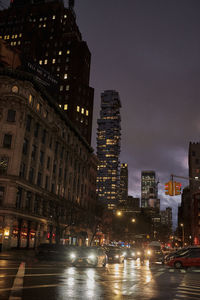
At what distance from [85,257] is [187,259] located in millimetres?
9540

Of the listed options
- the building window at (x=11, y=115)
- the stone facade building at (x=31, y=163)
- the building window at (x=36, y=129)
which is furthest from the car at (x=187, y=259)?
the building window at (x=36, y=129)

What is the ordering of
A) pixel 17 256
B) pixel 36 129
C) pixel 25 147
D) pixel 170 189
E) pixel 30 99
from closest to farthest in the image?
pixel 170 189
pixel 17 256
pixel 25 147
pixel 30 99
pixel 36 129

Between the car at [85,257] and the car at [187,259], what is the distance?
7.19 m

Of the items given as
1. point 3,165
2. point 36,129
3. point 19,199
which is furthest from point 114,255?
point 36,129

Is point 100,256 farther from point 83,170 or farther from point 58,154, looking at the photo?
point 83,170

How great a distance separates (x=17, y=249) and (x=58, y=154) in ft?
68.0

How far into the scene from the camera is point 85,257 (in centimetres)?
2412

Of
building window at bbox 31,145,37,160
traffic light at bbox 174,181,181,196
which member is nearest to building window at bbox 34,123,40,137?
building window at bbox 31,145,37,160

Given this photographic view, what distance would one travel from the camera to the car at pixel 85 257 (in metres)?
24.0

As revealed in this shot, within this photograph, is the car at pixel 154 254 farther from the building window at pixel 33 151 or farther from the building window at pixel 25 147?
the building window at pixel 25 147

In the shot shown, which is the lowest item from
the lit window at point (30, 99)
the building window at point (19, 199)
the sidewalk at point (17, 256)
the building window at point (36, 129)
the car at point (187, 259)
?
the sidewalk at point (17, 256)

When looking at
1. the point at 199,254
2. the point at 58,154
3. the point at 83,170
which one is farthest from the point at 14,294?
the point at 83,170

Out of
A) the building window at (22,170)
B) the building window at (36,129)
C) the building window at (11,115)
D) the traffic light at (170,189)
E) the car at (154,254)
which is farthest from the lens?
the building window at (36,129)

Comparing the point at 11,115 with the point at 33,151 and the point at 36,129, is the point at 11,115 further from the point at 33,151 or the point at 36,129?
the point at 33,151
